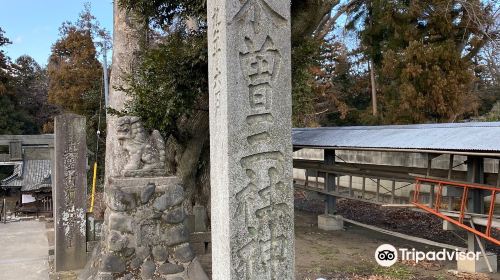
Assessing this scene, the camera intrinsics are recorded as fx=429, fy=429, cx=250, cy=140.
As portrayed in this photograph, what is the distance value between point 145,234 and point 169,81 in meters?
3.09

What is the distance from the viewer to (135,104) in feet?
27.2

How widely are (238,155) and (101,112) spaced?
51.0 feet

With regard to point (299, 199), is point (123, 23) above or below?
above

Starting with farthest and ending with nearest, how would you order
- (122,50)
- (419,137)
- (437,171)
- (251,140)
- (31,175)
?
(31,175), (122,50), (437,171), (419,137), (251,140)

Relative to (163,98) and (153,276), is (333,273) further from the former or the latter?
(163,98)

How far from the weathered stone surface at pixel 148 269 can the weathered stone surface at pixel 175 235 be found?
376mm

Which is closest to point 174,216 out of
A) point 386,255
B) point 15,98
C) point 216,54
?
point 216,54

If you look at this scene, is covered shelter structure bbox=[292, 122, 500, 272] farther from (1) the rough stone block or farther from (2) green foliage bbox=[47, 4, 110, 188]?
(2) green foliage bbox=[47, 4, 110, 188]

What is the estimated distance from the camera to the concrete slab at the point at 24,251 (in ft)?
26.4

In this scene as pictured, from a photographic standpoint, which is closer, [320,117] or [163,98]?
[163,98]

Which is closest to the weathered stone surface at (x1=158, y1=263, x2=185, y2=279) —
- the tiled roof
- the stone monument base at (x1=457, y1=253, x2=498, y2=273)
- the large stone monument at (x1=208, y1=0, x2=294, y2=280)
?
the large stone monument at (x1=208, y1=0, x2=294, y2=280)

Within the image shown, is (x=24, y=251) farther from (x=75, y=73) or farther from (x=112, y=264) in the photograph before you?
(x=75, y=73)

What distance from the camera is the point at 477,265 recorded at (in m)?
7.15

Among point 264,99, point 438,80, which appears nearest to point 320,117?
point 438,80
